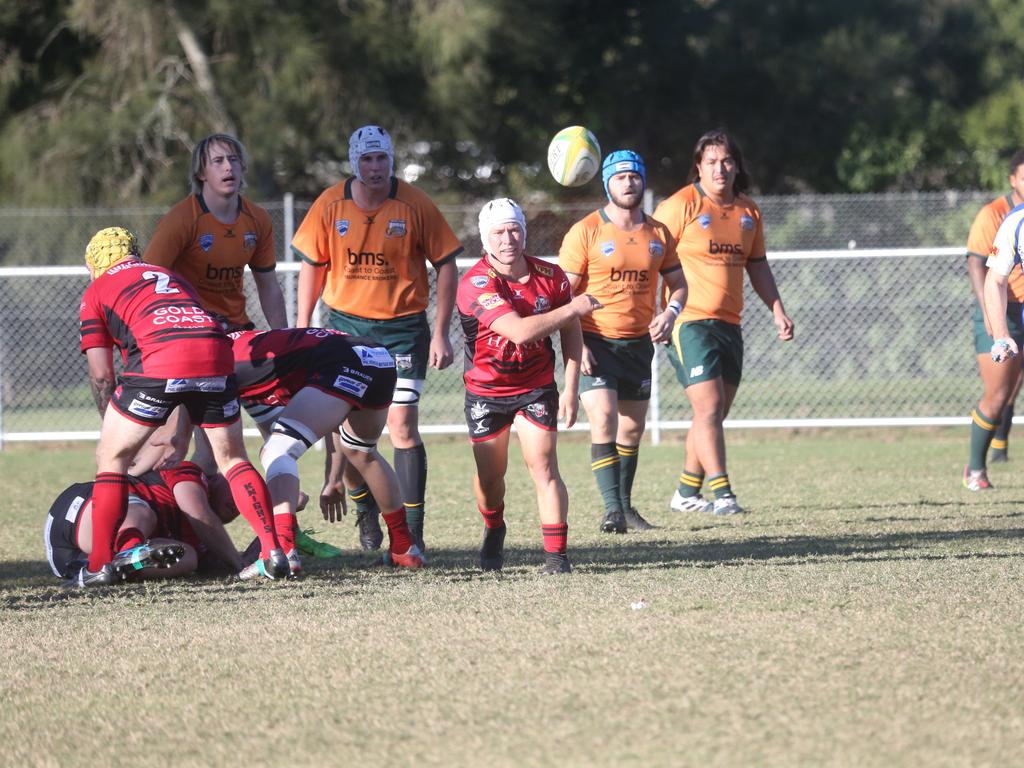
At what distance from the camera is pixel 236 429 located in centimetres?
634

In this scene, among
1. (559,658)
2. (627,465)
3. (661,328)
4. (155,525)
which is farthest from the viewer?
(627,465)

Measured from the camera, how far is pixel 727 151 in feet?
29.0

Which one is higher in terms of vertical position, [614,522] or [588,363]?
[588,363]

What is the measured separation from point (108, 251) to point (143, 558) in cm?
139

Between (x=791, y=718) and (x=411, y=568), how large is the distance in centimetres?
316

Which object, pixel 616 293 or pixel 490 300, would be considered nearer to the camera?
pixel 490 300

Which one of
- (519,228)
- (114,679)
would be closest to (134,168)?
(519,228)

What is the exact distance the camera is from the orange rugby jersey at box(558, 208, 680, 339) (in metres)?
8.31

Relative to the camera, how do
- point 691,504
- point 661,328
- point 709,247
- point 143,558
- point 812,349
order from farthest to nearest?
point 812,349 < point 691,504 < point 709,247 < point 661,328 < point 143,558

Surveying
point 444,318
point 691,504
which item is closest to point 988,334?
point 691,504

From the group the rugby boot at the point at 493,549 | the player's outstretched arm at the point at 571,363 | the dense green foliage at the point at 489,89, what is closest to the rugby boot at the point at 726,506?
the rugby boot at the point at 493,549

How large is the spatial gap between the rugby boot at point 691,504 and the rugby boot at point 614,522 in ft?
3.08

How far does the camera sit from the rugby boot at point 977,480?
9.95 metres

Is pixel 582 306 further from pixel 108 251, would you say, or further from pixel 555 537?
pixel 108 251
